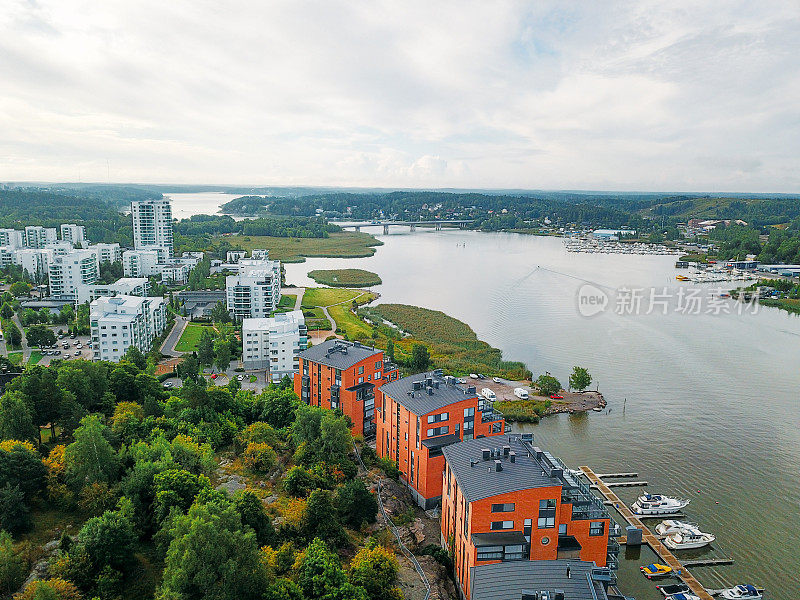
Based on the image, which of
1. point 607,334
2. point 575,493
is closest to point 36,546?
point 575,493

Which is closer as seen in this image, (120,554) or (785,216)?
(120,554)

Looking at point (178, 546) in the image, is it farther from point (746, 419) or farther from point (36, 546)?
point (746, 419)

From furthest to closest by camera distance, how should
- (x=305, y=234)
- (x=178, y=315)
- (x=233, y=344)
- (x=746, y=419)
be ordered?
(x=305, y=234) → (x=178, y=315) → (x=233, y=344) → (x=746, y=419)

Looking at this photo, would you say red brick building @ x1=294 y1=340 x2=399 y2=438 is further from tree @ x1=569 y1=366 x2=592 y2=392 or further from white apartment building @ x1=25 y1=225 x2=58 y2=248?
white apartment building @ x1=25 y1=225 x2=58 y2=248

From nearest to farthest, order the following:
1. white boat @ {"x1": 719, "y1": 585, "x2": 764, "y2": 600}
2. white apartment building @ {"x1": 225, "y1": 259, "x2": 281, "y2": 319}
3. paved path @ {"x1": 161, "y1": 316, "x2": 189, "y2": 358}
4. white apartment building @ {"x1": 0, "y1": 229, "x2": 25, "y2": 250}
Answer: white boat @ {"x1": 719, "y1": 585, "x2": 764, "y2": 600}, paved path @ {"x1": 161, "y1": 316, "x2": 189, "y2": 358}, white apartment building @ {"x1": 225, "y1": 259, "x2": 281, "y2": 319}, white apartment building @ {"x1": 0, "y1": 229, "x2": 25, "y2": 250}

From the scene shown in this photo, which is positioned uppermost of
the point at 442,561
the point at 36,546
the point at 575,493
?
the point at 575,493

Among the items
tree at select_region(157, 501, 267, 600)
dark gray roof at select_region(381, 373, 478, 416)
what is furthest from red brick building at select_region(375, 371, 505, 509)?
tree at select_region(157, 501, 267, 600)

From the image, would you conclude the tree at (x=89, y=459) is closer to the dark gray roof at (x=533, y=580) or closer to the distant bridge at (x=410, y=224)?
the dark gray roof at (x=533, y=580)

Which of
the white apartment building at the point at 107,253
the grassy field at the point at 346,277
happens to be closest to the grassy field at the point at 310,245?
the grassy field at the point at 346,277
